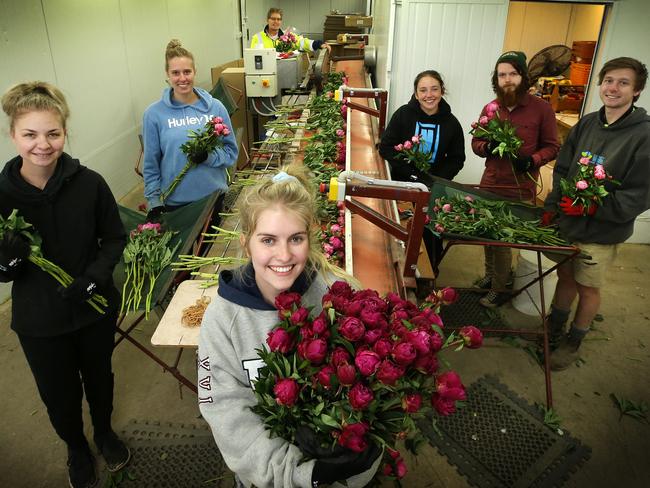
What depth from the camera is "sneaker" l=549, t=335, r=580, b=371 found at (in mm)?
3160

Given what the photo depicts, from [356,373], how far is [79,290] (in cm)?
135

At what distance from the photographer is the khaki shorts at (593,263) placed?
2.78 m

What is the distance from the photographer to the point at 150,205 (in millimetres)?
3197

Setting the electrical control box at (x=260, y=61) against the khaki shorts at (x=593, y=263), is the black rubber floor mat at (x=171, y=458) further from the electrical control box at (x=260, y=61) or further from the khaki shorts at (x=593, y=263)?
the electrical control box at (x=260, y=61)

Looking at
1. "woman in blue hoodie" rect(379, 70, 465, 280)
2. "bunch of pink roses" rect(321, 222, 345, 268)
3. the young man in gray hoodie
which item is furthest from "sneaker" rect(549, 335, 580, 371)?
"bunch of pink roses" rect(321, 222, 345, 268)

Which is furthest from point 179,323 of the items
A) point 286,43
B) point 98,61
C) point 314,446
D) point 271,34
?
point 271,34

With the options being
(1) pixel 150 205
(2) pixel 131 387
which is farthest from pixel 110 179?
(2) pixel 131 387

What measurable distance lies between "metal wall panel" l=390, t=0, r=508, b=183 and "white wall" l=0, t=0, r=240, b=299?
3336 mm

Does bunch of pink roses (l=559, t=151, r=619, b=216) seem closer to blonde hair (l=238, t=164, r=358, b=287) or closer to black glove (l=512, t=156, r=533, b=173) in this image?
black glove (l=512, t=156, r=533, b=173)

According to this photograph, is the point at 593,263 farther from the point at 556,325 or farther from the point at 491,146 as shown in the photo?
the point at 491,146

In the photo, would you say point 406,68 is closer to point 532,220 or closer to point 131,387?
point 532,220

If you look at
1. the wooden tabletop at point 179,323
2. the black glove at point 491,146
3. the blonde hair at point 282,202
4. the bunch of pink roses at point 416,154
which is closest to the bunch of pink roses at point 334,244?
the wooden tabletop at point 179,323

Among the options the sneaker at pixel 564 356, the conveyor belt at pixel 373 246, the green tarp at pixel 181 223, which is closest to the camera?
the conveyor belt at pixel 373 246

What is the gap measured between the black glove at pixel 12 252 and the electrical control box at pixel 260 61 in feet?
15.0
